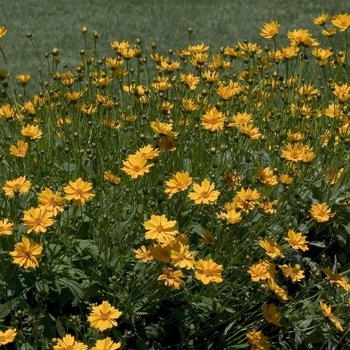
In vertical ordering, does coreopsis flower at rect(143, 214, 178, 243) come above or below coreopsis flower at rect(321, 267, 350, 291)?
above

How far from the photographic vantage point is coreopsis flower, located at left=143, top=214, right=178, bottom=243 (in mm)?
1854

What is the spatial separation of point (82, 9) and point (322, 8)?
2.66 m

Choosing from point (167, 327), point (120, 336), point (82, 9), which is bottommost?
point (82, 9)

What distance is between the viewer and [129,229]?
2.17 metres

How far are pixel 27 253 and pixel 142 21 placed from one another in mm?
6157

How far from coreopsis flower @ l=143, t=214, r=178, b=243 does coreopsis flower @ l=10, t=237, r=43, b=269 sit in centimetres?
28

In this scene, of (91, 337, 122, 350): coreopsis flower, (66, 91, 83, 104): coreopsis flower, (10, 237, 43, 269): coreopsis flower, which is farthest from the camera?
(66, 91, 83, 104): coreopsis flower

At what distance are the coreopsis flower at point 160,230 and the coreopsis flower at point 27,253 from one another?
0.28 meters

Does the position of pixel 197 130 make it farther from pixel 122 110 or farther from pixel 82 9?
pixel 82 9

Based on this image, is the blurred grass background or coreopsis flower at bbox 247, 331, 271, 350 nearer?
coreopsis flower at bbox 247, 331, 271, 350

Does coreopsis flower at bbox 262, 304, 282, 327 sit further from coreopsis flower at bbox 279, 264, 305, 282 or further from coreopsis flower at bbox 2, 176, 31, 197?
coreopsis flower at bbox 2, 176, 31, 197

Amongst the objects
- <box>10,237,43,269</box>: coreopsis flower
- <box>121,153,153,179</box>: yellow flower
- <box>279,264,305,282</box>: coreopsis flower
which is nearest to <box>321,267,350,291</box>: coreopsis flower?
<box>279,264,305,282</box>: coreopsis flower

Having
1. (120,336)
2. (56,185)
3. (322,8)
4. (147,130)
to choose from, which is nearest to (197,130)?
(147,130)

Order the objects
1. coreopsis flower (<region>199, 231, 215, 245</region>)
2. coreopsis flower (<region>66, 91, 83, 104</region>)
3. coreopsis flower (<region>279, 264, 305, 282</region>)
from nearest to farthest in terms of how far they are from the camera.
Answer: coreopsis flower (<region>199, 231, 215, 245</region>), coreopsis flower (<region>279, 264, 305, 282</region>), coreopsis flower (<region>66, 91, 83, 104</region>)
